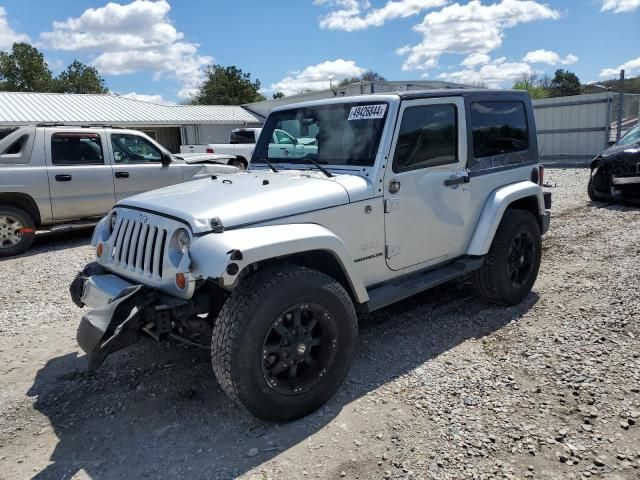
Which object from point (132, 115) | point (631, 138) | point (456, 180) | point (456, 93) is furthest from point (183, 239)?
point (132, 115)

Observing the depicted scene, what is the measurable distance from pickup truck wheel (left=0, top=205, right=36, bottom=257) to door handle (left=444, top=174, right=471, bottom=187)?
21.5ft

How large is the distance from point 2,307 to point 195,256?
3.82m

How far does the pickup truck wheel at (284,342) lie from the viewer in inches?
109

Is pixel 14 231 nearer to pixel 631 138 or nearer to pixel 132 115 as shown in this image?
pixel 631 138

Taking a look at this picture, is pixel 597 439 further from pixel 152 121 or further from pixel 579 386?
pixel 152 121

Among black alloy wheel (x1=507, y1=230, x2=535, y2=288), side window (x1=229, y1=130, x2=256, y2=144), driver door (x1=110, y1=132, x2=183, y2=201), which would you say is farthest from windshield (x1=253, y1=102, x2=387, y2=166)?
side window (x1=229, y1=130, x2=256, y2=144)

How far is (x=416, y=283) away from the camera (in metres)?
3.91

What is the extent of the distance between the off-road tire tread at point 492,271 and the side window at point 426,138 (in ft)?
2.86

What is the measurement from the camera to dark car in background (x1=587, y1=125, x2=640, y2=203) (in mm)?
8953

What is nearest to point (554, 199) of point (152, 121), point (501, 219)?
point (501, 219)

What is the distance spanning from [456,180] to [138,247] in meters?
2.51

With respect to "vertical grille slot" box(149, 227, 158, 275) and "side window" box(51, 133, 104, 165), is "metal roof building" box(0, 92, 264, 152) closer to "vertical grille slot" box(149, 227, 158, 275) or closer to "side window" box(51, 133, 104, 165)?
"side window" box(51, 133, 104, 165)

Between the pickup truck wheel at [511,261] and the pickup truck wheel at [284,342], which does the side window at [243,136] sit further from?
the pickup truck wheel at [284,342]

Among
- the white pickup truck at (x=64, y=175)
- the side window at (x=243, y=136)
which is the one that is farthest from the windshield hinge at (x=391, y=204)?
the side window at (x=243, y=136)
